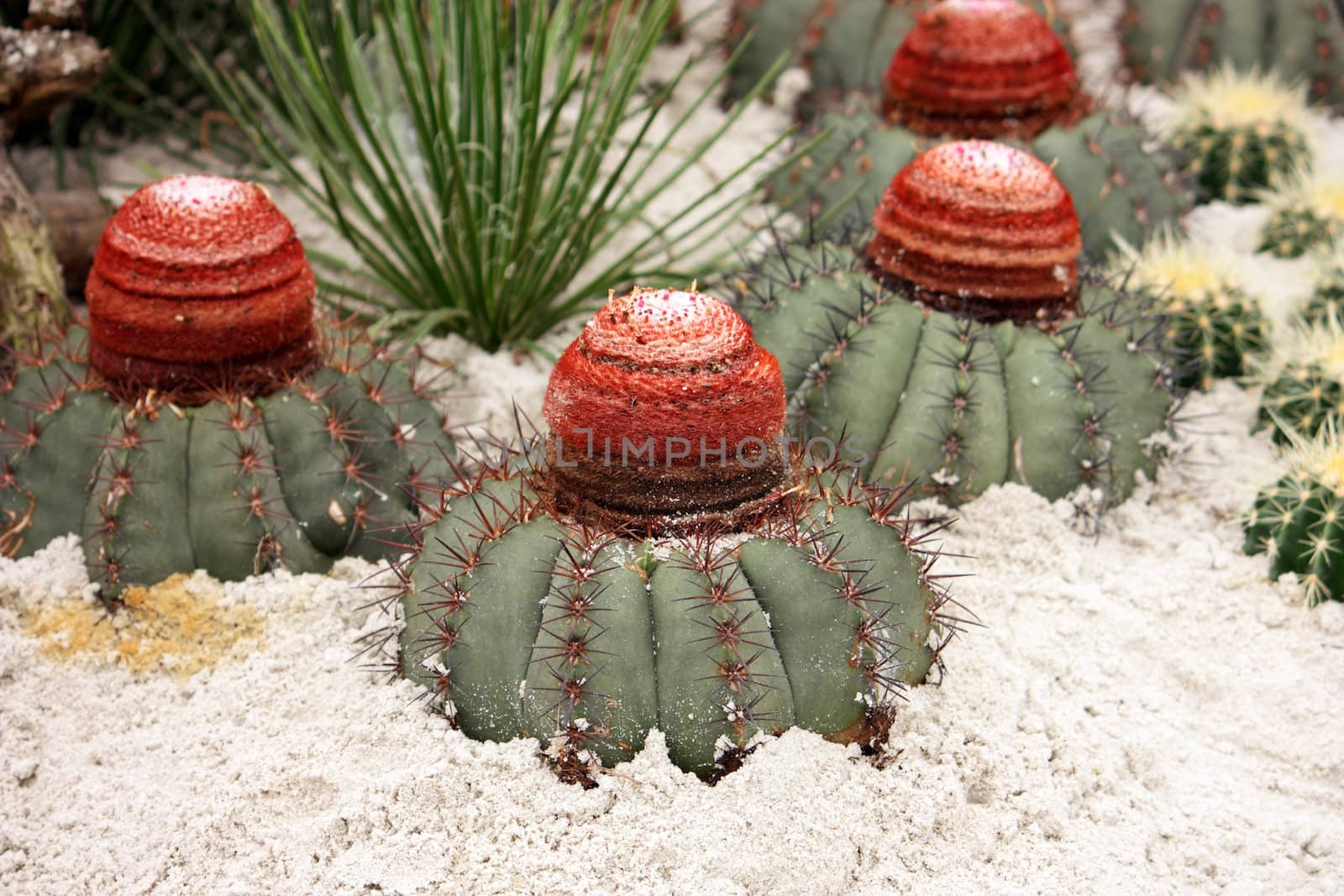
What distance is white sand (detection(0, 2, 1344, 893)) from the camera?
1.90 meters

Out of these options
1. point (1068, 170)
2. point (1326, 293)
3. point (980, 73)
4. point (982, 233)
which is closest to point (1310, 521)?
point (982, 233)

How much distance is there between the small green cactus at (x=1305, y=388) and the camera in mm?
3027

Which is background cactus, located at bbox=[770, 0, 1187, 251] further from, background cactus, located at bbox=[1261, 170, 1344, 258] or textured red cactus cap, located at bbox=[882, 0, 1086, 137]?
background cactus, located at bbox=[1261, 170, 1344, 258]

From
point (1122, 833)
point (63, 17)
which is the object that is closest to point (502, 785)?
point (1122, 833)

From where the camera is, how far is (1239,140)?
439cm

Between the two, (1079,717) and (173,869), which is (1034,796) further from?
(173,869)

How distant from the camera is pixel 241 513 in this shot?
242 cm

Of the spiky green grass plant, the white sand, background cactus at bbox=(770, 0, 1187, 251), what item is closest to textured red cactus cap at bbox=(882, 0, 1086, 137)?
background cactus at bbox=(770, 0, 1187, 251)

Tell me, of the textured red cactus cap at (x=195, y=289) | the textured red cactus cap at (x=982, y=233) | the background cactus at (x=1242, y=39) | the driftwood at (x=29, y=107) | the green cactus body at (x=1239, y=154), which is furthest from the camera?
the background cactus at (x=1242, y=39)

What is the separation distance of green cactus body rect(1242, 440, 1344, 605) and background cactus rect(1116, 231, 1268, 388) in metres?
0.69

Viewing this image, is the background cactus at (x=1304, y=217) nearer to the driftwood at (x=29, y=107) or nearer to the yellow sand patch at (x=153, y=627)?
the yellow sand patch at (x=153, y=627)

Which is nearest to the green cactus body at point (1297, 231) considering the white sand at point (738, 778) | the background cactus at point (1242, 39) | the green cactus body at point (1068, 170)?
the green cactus body at point (1068, 170)

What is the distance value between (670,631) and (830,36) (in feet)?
10.7

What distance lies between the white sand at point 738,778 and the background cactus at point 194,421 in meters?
0.09
